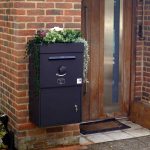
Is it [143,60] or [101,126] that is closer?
[101,126]

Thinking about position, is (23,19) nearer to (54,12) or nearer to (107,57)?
(54,12)

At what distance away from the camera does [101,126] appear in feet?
21.6

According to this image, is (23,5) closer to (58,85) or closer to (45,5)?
(45,5)

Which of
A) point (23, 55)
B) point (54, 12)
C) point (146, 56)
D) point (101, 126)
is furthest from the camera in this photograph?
point (146, 56)

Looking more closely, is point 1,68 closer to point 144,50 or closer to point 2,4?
point 2,4

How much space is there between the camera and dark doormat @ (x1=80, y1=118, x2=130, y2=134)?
6375mm

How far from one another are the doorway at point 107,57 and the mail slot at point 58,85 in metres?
1.46

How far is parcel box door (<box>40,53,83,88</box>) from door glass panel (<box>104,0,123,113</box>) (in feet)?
5.57

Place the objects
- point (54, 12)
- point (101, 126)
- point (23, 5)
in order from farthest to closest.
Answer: point (101, 126)
point (54, 12)
point (23, 5)

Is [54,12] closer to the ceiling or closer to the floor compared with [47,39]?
closer to the ceiling

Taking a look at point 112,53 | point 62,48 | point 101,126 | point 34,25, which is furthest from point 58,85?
point 112,53

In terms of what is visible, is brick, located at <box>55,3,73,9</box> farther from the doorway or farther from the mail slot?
the doorway

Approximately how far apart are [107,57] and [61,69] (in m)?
1.90

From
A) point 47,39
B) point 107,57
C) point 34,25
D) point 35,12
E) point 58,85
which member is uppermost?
point 35,12
